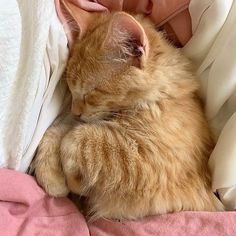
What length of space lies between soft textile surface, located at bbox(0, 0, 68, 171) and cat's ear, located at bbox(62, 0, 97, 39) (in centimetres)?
5

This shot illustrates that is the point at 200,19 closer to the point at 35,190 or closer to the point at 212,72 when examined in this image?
the point at 212,72

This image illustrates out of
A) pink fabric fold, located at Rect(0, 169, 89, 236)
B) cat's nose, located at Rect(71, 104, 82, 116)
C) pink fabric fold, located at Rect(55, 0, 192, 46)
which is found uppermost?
pink fabric fold, located at Rect(55, 0, 192, 46)

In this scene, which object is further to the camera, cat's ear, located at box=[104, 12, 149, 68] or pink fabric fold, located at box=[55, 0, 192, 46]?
pink fabric fold, located at box=[55, 0, 192, 46]

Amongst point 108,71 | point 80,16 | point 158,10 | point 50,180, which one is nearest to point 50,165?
point 50,180

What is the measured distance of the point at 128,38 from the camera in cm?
109

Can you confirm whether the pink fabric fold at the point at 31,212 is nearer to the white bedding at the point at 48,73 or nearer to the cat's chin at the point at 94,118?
the white bedding at the point at 48,73

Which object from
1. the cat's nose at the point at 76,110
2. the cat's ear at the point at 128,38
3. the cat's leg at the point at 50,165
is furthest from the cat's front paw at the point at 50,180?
the cat's ear at the point at 128,38

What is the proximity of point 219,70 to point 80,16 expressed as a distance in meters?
0.39

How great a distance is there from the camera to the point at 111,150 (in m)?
1.14

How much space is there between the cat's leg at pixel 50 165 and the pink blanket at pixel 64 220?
0.07ft

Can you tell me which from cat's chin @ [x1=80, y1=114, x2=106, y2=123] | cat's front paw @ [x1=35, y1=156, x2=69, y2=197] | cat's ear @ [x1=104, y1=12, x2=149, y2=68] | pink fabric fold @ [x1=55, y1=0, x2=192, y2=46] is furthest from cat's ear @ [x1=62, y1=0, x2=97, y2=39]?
cat's front paw @ [x1=35, y1=156, x2=69, y2=197]

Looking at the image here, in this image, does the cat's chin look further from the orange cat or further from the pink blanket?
the pink blanket

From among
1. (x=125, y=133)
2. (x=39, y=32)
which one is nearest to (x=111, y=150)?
(x=125, y=133)

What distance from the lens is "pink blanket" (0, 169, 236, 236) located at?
108cm
